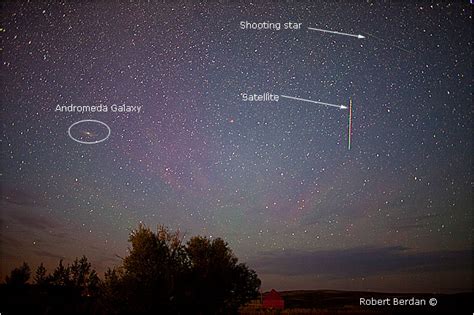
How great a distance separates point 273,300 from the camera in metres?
7.06

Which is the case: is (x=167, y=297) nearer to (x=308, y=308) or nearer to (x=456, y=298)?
(x=308, y=308)

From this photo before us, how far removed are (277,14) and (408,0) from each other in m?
1.99

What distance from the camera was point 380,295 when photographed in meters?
5.98

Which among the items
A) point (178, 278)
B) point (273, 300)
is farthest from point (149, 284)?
point (273, 300)

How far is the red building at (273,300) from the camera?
22.5ft

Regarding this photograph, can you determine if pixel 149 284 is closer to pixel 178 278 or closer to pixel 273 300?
pixel 178 278

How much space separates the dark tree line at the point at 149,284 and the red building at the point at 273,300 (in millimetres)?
332

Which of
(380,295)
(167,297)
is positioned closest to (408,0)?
(380,295)

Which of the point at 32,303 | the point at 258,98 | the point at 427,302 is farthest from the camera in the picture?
the point at 32,303

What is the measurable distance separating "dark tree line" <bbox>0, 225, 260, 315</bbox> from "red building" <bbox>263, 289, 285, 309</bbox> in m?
0.33

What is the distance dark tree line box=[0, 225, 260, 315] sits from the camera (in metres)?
6.94

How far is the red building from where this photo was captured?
22.5ft

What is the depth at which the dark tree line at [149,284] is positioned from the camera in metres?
6.94

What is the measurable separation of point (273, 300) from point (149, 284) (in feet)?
6.89
